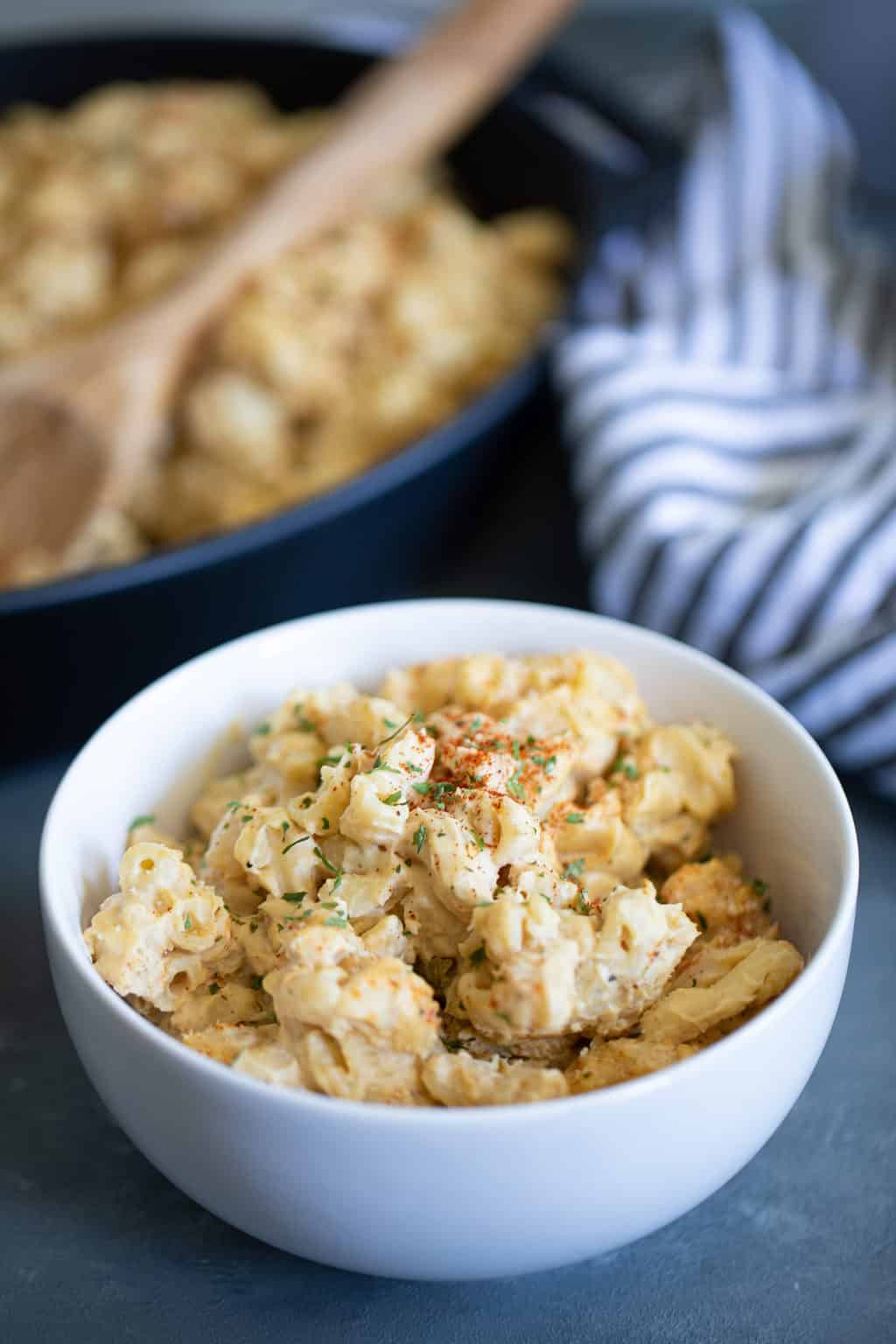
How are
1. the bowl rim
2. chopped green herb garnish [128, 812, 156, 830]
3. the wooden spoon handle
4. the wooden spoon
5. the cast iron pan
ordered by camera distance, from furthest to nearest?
the wooden spoon handle, the wooden spoon, the cast iron pan, chopped green herb garnish [128, 812, 156, 830], the bowl rim

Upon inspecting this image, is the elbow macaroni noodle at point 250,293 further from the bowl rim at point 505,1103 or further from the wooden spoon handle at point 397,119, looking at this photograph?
the bowl rim at point 505,1103

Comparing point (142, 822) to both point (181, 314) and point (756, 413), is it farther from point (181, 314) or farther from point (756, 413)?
point (756, 413)

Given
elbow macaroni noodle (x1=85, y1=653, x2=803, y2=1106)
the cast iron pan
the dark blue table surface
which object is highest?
elbow macaroni noodle (x1=85, y1=653, x2=803, y2=1106)

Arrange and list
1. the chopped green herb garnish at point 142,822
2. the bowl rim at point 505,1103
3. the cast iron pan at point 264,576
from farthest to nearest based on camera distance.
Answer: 1. the cast iron pan at point 264,576
2. the chopped green herb garnish at point 142,822
3. the bowl rim at point 505,1103

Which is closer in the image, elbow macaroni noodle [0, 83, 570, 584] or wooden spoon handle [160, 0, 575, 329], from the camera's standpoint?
elbow macaroni noodle [0, 83, 570, 584]

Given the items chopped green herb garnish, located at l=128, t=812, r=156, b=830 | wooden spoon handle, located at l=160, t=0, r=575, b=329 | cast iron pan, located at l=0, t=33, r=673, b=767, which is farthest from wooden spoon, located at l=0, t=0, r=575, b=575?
chopped green herb garnish, located at l=128, t=812, r=156, b=830

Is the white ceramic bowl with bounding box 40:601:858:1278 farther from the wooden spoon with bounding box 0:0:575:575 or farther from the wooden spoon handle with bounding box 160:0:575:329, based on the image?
the wooden spoon handle with bounding box 160:0:575:329

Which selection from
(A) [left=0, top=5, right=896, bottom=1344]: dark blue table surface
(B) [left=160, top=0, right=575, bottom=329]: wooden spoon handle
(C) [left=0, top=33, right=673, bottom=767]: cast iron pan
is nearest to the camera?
(A) [left=0, top=5, right=896, bottom=1344]: dark blue table surface

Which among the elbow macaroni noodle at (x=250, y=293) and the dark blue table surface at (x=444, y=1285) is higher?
the elbow macaroni noodle at (x=250, y=293)

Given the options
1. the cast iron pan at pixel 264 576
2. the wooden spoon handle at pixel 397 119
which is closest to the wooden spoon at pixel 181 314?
the wooden spoon handle at pixel 397 119
